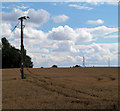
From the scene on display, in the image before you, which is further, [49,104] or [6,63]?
[6,63]

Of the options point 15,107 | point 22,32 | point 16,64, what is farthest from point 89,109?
point 16,64

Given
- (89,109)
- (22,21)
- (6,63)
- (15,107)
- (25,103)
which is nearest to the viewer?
(89,109)

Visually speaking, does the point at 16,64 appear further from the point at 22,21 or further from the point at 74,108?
the point at 74,108

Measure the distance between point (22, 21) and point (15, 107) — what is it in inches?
800

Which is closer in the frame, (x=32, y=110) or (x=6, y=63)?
(x=32, y=110)

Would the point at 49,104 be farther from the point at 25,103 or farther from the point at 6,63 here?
the point at 6,63

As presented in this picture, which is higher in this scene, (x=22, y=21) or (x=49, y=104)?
(x=22, y=21)

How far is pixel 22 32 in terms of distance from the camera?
28.6 metres

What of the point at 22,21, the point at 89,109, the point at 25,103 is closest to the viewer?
the point at 89,109

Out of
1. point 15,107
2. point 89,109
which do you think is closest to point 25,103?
point 15,107

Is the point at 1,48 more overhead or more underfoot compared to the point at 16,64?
more overhead

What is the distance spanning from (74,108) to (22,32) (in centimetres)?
2099

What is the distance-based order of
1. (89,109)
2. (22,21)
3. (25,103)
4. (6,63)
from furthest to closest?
(6,63) < (22,21) < (25,103) < (89,109)

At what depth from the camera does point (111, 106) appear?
908cm
